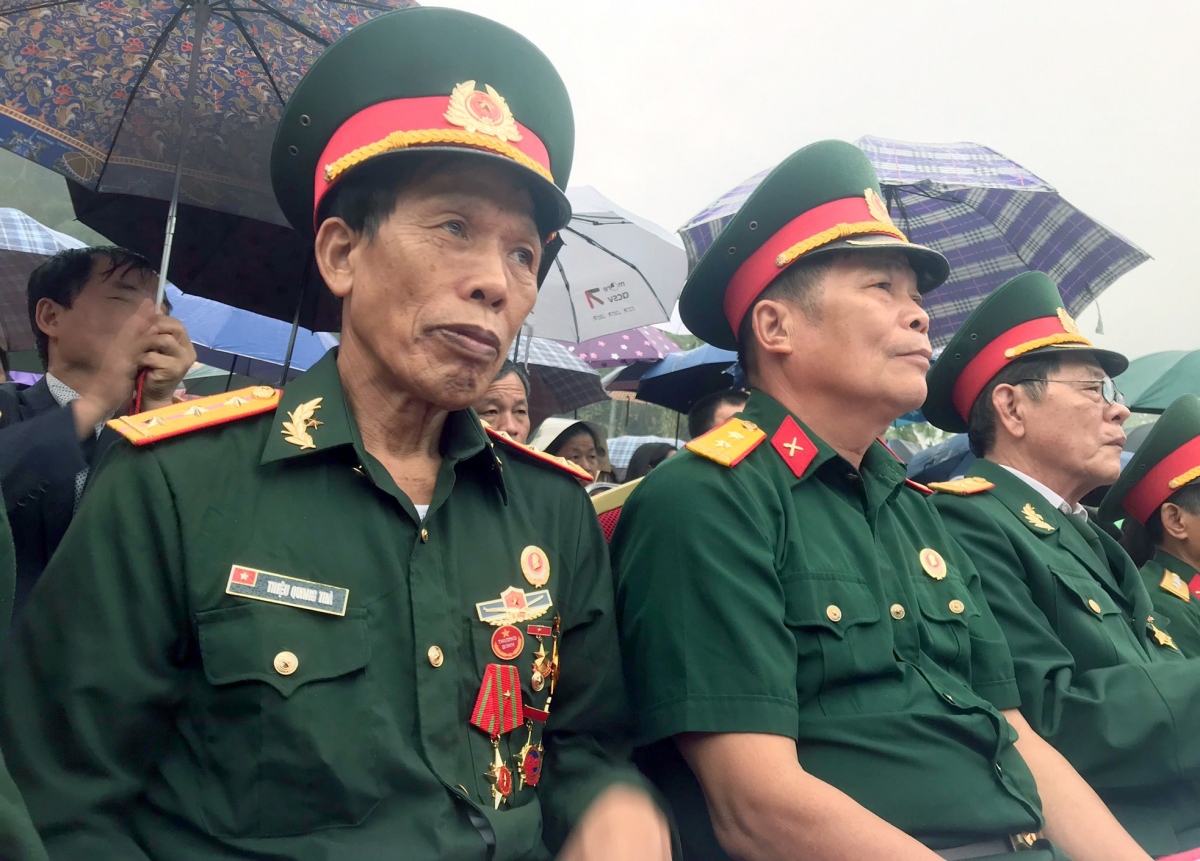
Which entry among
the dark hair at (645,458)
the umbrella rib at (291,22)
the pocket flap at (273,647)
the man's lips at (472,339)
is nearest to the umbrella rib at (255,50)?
the umbrella rib at (291,22)

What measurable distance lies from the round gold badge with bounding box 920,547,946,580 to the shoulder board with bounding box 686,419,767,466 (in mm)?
586

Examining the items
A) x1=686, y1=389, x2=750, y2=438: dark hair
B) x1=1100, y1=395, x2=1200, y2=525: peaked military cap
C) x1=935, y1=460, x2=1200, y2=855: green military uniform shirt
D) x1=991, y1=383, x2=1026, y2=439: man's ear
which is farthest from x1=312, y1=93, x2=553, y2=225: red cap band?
x1=686, y1=389, x2=750, y2=438: dark hair

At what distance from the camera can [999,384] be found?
3.76 meters

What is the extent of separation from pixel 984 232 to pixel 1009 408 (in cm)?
230

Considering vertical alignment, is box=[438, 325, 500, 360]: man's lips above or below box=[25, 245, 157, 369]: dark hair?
above

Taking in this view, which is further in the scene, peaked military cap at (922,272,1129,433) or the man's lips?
peaked military cap at (922,272,1129,433)

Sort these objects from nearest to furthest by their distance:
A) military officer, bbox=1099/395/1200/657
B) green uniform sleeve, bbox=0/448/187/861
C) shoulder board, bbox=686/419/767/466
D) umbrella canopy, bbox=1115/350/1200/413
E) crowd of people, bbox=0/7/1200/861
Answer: green uniform sleeve, bbox=0/448/187/861
crowd of people, bbox=0/7/1200/861
shoulder board, bbox=686/419/767/466
military officer, bbox=1099/395/1200/657
umbrella canopy, bbox=1115/350/1200/413

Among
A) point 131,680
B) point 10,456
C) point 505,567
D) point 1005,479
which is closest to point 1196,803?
point 1005,479

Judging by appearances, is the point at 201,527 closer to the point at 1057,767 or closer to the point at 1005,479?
the point at 1057,767

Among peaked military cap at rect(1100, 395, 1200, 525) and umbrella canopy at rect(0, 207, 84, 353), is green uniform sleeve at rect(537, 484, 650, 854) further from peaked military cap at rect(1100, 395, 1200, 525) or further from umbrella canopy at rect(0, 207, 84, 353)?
umbrella canopy at rect(0, 207, 84, 353)

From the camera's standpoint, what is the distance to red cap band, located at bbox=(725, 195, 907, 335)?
8.86 ft

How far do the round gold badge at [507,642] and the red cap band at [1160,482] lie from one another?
3.68 meters

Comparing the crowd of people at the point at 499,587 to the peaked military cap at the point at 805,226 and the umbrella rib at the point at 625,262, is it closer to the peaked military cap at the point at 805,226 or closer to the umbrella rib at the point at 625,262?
the peaked military cap at the point at 805,226

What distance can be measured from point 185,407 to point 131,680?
0.59m
